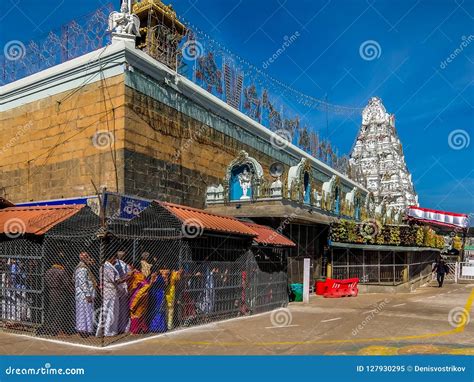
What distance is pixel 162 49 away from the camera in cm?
1911

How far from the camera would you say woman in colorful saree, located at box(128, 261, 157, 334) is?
10.9 metres

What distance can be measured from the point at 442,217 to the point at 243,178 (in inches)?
1212

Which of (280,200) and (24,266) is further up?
(280,200)

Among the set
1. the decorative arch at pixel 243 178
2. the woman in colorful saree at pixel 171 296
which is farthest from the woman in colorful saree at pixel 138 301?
the decorative arch at pixel 243 178

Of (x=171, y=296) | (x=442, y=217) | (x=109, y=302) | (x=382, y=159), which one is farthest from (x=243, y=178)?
(x=382, y=159)

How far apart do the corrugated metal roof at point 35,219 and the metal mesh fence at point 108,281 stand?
190 millimetres

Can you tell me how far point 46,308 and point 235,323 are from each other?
4.73m

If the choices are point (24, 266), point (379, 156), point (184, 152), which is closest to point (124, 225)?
point (24, 266)

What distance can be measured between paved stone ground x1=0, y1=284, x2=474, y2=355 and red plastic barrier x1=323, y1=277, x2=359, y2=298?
506cm

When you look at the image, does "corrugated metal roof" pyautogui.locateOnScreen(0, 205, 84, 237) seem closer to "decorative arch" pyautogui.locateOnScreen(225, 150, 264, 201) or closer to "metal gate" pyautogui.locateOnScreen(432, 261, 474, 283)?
"decorative arch" pyautogui.locateOnScreen(225, 150, 264, 201)

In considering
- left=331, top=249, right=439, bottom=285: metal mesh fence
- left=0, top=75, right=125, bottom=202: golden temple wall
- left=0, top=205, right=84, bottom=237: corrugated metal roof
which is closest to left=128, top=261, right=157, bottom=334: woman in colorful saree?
left=0, top=205, right=84, bottom=237: corrugated metal roof

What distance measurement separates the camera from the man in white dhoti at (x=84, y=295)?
10445 mm

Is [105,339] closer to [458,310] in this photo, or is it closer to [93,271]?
[93,271]

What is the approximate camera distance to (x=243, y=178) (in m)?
20.5
